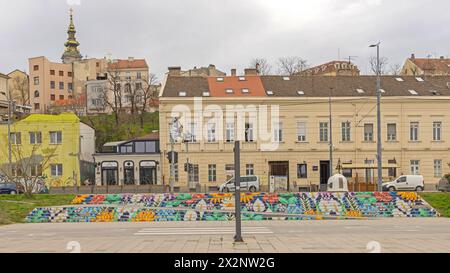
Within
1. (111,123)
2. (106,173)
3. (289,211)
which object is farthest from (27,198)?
(111,123)

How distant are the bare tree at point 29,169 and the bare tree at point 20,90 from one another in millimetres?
28025

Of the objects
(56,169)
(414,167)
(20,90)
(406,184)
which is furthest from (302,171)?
(20,90)

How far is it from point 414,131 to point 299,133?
10.5 metres

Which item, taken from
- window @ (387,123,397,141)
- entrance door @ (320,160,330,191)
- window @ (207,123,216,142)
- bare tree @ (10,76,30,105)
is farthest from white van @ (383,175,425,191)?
bare tree @ (10,76,30,105)

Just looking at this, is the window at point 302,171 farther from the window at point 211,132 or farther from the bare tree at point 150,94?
the bare tree at point 150,94

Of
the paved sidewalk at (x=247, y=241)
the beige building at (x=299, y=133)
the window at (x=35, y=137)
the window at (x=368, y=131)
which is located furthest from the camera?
the window at (x=35, y=137)

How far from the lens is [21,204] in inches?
1131

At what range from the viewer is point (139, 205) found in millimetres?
27281

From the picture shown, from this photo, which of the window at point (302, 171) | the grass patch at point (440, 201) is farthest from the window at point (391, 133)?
the grass patch at point (440, 201)

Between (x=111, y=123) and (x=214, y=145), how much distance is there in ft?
85.9

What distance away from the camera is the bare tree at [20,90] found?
75.7 meters

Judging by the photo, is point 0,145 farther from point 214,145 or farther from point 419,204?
point 419,204

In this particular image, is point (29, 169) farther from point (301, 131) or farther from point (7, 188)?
point (301, 131)

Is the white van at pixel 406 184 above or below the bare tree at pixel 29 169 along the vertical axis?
below
